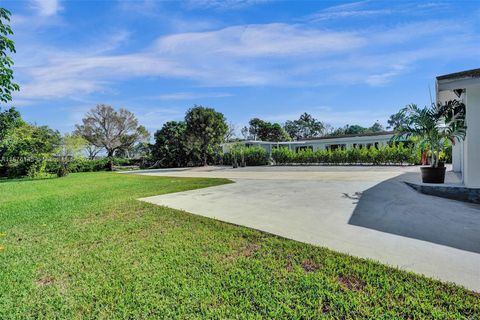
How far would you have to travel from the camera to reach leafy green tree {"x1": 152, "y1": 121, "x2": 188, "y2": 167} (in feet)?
98.9

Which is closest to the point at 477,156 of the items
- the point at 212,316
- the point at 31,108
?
the point at 212,316

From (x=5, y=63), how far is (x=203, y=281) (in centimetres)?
342

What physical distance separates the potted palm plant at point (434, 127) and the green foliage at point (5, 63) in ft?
28.2

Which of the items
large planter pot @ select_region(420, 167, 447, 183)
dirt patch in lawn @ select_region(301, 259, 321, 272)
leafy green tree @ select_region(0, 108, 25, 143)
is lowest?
dirt patch in lawn @ select_region(301, 259, 321, 272)

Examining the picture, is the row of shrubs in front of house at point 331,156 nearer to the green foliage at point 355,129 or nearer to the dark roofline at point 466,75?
the dark roofline at point 466,75

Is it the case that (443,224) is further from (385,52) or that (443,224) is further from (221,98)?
(221,98)

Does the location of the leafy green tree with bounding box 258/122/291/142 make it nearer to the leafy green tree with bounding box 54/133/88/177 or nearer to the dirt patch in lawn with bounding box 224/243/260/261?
the leafy green tree with bounding box 54/133/88/177

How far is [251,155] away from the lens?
2548 cm

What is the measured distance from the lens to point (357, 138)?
86.5 feet

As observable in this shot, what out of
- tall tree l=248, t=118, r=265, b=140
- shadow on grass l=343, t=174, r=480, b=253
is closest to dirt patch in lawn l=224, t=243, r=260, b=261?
shadow on grass l=343, t=174, r=480, b=253

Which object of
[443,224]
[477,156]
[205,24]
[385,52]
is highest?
[205,24]

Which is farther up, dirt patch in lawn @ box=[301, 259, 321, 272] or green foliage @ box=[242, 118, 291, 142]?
green foliage @ box=[242, 118, 291, 142]

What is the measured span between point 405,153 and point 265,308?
1980 centimetres

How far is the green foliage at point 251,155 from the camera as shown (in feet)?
82.4
